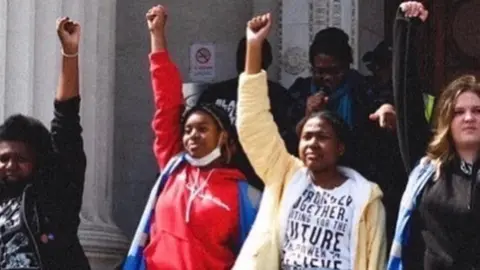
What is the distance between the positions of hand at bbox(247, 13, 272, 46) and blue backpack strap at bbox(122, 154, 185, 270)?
0.78m

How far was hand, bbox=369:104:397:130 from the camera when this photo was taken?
9789 millimetres

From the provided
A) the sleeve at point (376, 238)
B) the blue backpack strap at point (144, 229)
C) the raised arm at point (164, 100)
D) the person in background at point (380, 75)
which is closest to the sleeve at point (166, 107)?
the raised arm at point (164, 100)

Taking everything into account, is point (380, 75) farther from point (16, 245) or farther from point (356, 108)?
point (16, 245)

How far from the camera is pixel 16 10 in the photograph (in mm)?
11219

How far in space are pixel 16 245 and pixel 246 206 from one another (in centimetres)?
123

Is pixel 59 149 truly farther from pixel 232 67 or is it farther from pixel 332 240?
pixel 232 67

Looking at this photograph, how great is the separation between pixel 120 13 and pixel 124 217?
133cm

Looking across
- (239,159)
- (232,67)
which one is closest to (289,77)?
(232,67)

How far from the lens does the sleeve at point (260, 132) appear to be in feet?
32.1

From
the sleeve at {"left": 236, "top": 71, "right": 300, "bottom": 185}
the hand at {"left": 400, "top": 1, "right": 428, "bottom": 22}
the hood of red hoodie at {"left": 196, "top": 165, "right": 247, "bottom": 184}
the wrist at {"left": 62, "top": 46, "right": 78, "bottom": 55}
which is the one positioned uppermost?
the hand at {"left": 400, "top": 1, "right": 428, "bottom": 22}

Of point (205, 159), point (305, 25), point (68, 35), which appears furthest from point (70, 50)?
point (305, 25)

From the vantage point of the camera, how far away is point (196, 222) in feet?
32.6

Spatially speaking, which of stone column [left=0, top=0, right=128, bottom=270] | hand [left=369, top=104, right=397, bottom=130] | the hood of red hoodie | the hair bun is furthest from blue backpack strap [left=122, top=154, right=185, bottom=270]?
the hair bun

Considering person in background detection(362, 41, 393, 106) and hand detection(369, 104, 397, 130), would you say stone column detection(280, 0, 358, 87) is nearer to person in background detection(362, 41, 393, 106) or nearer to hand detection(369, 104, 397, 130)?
person in background detection(362, 41, 393, 106)
